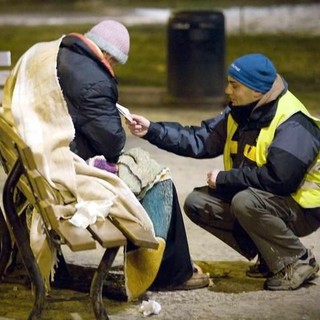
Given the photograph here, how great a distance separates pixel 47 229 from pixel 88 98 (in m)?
0.65

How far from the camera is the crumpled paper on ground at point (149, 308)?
5561 mm

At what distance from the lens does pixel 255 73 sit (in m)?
5.68

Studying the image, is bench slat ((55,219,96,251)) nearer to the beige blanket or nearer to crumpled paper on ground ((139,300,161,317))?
the beige blanket

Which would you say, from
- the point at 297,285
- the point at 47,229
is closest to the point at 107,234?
the point at 47,229

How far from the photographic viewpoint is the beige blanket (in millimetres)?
5219

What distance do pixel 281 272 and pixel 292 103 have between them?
2.90 feet

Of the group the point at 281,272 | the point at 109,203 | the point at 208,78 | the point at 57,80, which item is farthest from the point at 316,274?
the point at 208,78

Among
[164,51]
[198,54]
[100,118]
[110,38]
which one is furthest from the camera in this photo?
[164,51]

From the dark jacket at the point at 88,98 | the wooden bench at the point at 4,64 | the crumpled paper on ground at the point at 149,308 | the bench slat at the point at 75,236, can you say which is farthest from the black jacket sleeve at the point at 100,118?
the wooden bench at the point at 4,64

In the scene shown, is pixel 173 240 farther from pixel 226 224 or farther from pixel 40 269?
pixel 40 269

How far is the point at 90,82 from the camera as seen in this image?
541 centimetres

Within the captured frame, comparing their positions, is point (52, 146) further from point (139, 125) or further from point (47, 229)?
point (139, 125)

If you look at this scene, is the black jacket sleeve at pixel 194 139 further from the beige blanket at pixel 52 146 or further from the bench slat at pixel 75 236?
the bench slat at pixel 75 236

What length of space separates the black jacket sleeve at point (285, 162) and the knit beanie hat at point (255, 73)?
22cm
